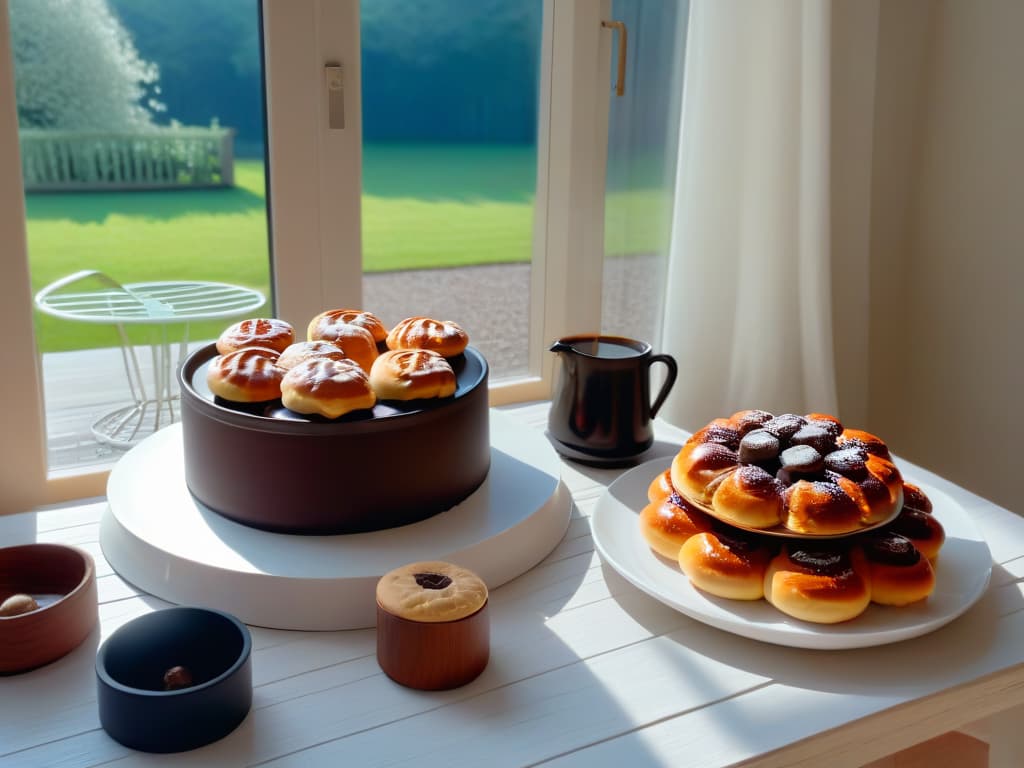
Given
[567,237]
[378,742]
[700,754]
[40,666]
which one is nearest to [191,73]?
[567,237]

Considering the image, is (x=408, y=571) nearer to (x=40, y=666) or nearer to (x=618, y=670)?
(x=618, y=670)

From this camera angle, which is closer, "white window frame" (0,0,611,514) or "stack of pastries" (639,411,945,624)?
"stack of pastries" (639,411,945,624)

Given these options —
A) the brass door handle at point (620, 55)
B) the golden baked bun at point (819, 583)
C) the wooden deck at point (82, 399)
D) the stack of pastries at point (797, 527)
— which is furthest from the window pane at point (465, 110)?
the golden baked bun at point (819, 583)

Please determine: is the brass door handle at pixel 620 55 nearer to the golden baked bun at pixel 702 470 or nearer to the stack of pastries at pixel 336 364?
the stack of pastries at pixel 336 364

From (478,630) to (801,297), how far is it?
117cm

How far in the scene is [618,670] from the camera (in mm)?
815

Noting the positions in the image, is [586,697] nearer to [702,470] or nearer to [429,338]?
[702,470]

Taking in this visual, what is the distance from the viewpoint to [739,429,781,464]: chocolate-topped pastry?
905 mm

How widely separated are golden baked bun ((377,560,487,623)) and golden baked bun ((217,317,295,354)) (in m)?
0.34

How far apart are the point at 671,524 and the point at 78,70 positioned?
38.9 inches

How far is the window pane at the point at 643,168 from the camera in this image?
5.41ft

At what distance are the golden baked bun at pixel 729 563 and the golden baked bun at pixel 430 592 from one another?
200 millimetres

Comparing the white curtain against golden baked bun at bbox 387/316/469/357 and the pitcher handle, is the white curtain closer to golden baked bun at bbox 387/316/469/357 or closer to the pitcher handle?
the pitcher handle

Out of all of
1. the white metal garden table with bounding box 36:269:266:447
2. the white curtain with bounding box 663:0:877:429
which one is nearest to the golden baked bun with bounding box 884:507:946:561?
the white curtain with bounding box 663:0:877:429
